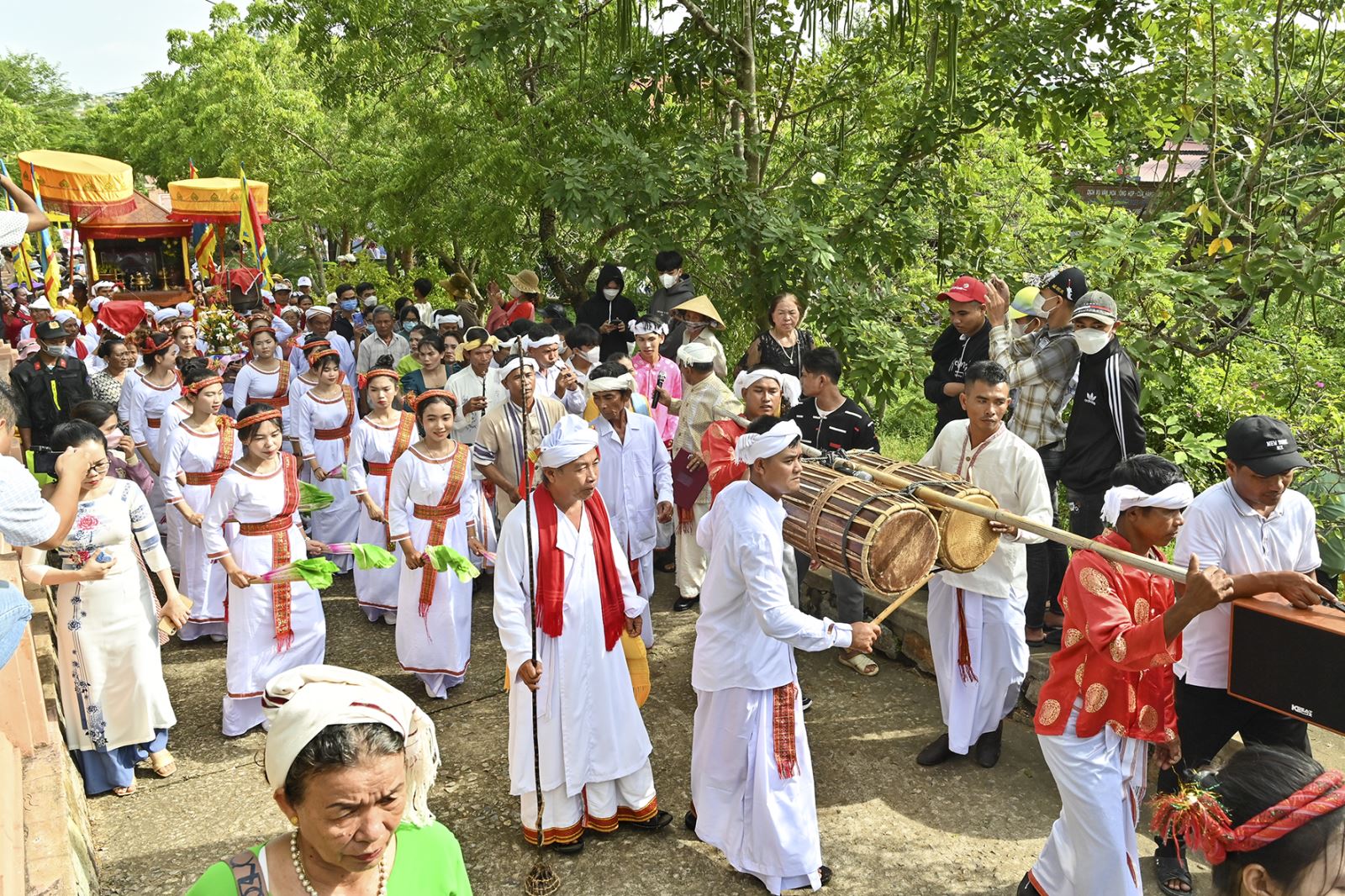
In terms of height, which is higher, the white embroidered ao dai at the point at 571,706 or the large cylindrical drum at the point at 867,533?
the large cylindrical drum at the point at 867,533

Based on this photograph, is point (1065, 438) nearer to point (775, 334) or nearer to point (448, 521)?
point (775, 334)

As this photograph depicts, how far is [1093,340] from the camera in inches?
227

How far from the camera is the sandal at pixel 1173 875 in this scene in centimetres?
432

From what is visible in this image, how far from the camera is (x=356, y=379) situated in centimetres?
1160

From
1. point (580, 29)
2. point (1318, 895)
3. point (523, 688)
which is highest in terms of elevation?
A: point (580, 29)

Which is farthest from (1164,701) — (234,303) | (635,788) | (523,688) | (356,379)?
(234,303)

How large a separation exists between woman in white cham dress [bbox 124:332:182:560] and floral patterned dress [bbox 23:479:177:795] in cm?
365

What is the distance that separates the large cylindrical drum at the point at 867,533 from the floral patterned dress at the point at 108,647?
11.4ft

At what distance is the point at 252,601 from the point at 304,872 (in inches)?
163

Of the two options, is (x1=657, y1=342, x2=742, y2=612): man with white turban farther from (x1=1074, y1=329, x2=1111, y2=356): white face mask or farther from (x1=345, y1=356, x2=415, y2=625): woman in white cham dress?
(x1=1074, y1=329, x2=1111, y2=356): white face mask

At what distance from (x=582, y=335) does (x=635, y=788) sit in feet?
14.1

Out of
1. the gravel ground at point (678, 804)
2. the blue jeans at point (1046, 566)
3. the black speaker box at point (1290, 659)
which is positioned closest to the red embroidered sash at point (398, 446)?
the gravel ground at point (678, 804)

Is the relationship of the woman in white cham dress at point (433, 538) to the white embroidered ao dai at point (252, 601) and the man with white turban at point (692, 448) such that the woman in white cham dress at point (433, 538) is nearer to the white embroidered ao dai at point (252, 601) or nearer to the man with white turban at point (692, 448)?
the white embroidered ao dai at point (252, 601)

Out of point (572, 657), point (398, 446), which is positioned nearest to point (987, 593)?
point (572, 657)
